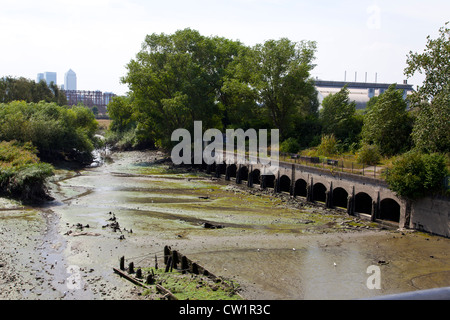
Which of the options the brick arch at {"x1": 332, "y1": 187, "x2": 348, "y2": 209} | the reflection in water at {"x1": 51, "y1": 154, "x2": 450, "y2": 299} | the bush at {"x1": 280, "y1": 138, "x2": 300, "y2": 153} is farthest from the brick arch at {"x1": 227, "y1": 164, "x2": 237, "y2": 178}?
the brick arch at {"x1": 332, "y1": 187, "x2": 348, "y2": 209}

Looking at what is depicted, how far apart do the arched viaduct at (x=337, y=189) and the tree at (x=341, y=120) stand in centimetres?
1288

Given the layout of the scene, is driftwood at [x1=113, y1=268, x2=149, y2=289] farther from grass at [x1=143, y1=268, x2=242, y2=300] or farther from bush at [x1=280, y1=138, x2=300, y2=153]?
bush at [x1=280, y1=138, x2=300, y2=153]

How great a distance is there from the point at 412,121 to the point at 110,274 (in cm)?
3574

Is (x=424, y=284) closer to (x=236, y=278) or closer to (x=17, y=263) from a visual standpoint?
(x=236, y=278)

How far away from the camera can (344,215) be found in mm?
34125

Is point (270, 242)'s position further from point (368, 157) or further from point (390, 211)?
point (368, 157)

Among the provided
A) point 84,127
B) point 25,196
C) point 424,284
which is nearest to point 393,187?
point 424,284

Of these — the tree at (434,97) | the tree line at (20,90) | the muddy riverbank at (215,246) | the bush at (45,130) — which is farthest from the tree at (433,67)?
the tree line at (20,90)

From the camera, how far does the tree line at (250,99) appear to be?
43.7 metres

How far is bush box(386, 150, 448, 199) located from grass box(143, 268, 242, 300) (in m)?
16.5

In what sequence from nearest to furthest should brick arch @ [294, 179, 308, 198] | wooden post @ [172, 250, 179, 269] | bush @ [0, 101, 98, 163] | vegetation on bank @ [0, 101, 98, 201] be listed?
wooden post @ [172, 250, 179, 269], vegetation on bank @ [0, 101, 98, 201], brick arch @ [294, 179, 308, 198], bush @ [0, 101, 98, 163]

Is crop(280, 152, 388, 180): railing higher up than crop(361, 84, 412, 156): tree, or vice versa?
crop(361, 84, 412, 156): tree

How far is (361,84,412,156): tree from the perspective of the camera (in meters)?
42.0

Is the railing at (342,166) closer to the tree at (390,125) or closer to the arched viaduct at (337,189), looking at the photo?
the arched viaduct at (337,189)
